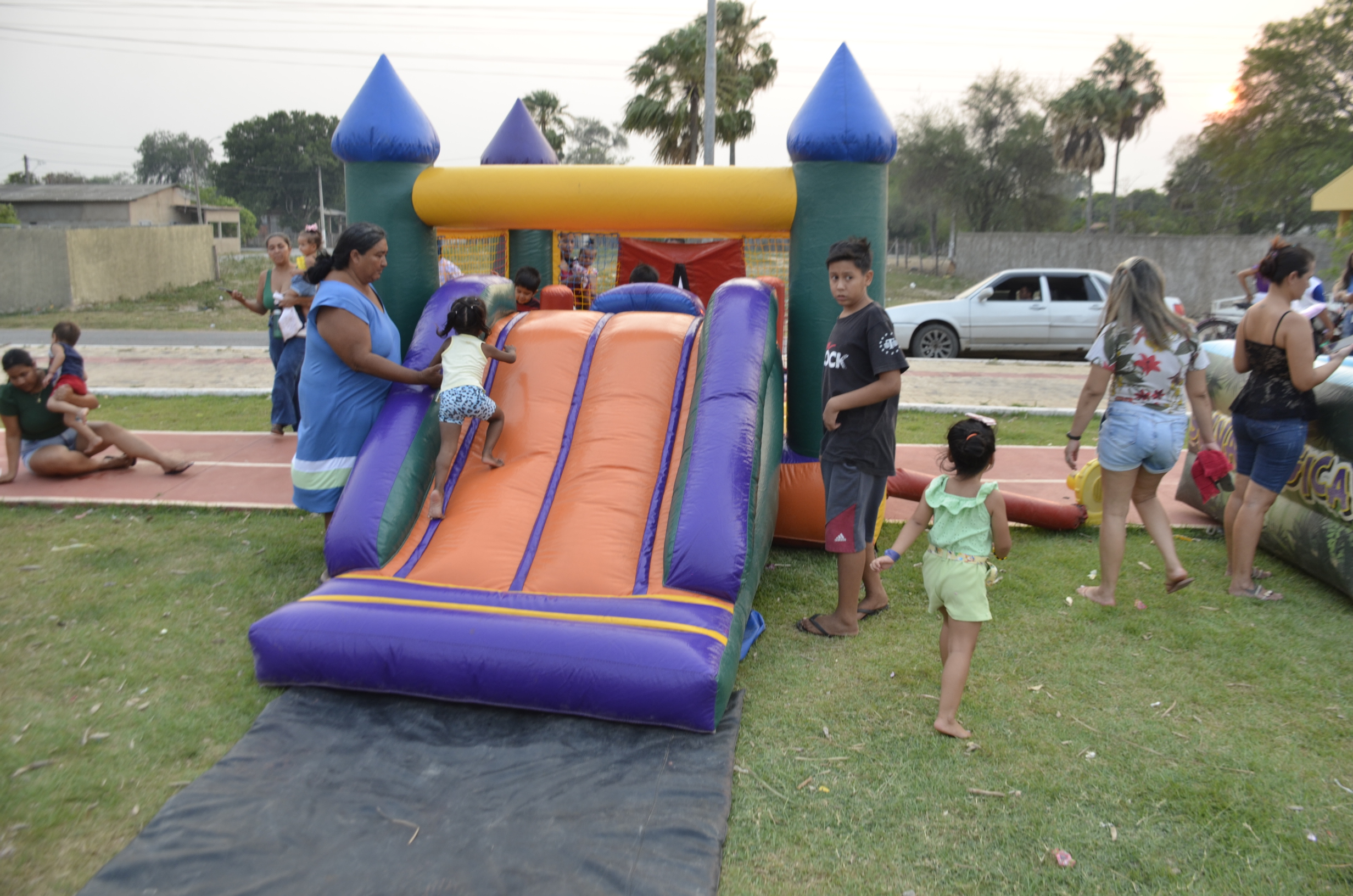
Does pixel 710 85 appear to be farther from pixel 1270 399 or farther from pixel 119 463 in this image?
pixel 1270 399

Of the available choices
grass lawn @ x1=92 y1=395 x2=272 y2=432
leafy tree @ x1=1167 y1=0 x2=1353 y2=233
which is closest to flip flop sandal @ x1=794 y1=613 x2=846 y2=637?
grass lawn @ x1=92 y1=395 x2=272 y2=432

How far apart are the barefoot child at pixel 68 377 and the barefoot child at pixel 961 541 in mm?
6020

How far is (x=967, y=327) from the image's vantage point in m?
13.7

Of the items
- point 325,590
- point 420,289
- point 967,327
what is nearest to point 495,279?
point 420,289

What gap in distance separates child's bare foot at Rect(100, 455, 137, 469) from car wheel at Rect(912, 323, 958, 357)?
34.3 feet

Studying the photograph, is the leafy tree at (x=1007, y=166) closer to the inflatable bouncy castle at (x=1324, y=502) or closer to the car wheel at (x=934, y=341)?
the car wheel at (x=934, y=341)

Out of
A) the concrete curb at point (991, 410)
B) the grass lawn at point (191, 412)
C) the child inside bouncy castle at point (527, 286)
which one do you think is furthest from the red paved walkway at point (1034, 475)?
the grass lawn at point (191, 412)

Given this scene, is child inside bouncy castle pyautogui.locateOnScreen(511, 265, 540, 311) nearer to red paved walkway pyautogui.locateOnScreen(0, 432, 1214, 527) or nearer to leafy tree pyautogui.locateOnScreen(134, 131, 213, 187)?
red paved walkway pyautogui.locateOnScreen(0, 432, 1214, 527)

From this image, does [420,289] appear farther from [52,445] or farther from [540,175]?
[52,445]

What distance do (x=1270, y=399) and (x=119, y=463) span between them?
7.50 m

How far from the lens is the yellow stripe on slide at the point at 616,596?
→ 11.9 ft

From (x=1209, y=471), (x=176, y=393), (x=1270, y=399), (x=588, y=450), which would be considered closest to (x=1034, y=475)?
(x=1209, y=471)

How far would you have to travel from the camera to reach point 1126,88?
1341 inches

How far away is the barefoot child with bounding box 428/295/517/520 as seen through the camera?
442 cm
